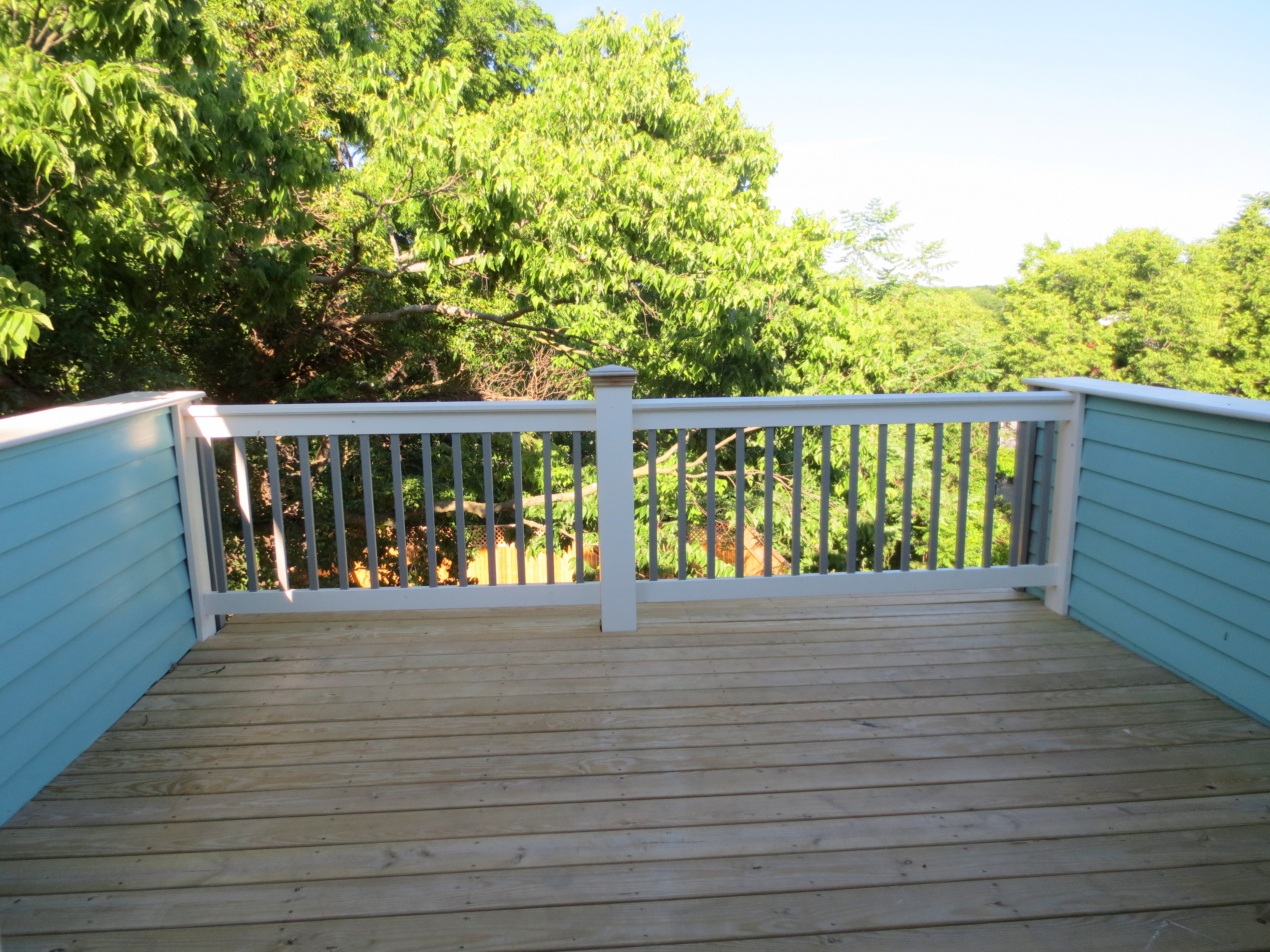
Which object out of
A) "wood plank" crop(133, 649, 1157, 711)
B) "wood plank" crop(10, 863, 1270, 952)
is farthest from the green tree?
"wood plank" crop(10, 863, 1270, 952)

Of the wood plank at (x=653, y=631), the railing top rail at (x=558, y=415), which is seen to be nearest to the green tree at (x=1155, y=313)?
the wood plank at (x=653, y=631)

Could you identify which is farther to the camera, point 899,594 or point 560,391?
point 560,391

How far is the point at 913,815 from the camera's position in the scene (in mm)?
1909

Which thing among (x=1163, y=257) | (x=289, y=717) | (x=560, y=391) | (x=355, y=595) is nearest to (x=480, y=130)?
(x=560, y=391)

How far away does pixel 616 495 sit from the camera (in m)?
3.05

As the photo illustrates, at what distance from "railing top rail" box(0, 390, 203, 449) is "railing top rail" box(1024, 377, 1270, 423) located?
3.17 m

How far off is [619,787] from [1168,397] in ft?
7.13

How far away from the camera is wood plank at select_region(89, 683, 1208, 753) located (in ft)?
7.62

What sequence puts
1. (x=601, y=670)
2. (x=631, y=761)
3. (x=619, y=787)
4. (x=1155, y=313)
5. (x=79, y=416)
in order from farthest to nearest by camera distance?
(x=1155, y=313)
(x=601, y=670)
(x=79, y=416)
(x=631, y=761)
(x=619, y=787)

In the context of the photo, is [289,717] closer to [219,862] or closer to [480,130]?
[219,862]

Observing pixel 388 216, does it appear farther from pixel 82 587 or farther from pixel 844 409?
pixel 82 587

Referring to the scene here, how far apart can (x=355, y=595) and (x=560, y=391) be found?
21.4ft

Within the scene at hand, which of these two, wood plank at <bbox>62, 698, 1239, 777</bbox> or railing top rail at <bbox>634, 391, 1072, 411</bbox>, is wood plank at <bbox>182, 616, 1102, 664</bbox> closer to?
wood plank at <bbox>62, 698, 1239, 777</bbox>

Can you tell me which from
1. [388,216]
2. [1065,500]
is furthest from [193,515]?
[388,216]
